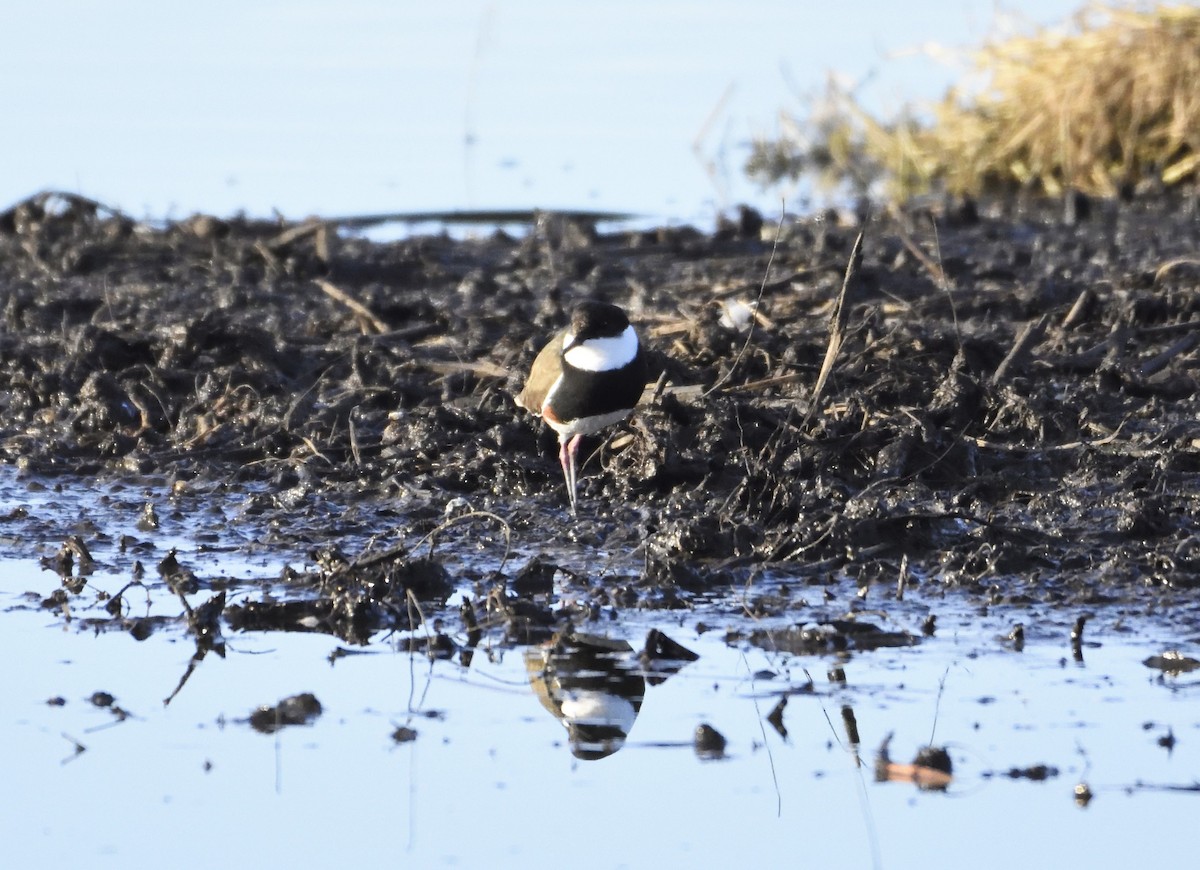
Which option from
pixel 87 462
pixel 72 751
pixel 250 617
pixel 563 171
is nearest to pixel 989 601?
pixel 250 617

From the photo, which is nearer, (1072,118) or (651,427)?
(651,427)

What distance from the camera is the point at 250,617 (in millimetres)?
5684

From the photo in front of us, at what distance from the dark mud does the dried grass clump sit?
1.95m

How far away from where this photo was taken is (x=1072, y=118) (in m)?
12.6

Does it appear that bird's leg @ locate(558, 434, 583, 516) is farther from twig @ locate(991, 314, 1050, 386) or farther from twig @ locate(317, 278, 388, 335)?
twig @ locate(317, 278, 388, 335)

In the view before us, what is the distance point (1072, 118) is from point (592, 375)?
23.5 feet

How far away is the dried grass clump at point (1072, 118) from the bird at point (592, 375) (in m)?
6.68

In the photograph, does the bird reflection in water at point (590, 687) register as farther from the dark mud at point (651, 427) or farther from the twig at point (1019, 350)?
the twig at point (1019, 350)

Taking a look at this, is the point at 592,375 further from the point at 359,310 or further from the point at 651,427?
the point at 359,310

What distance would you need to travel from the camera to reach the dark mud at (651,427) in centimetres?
596

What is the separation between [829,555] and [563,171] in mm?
8410

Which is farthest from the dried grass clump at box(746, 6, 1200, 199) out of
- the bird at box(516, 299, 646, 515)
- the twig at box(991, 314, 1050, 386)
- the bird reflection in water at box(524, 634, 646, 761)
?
the bird reflection in water at box(524, 634, 646, 761)

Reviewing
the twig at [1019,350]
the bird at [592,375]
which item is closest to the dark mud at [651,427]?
the twig at [1019,350]

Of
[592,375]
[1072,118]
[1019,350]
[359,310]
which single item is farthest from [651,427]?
[1072,118]
